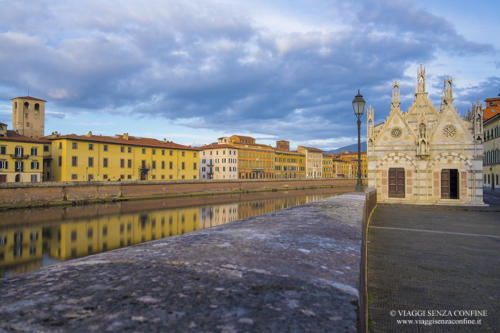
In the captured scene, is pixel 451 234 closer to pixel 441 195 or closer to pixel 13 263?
pixel 441 195

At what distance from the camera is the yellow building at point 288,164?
341 ft

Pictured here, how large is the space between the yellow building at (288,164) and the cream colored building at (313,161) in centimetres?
169

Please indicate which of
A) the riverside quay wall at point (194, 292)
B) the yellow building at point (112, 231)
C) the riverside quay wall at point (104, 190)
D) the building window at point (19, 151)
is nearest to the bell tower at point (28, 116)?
the building window at point (19, 151)

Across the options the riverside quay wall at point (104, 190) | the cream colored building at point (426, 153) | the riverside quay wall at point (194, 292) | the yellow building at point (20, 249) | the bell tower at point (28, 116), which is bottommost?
the yellow building at point (20, 249)

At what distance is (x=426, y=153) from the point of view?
22359 millimetres

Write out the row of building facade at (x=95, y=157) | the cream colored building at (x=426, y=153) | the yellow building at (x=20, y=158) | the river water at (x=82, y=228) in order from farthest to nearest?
the row of building facade at (x=95, y=157), the yellow building at (x=20, y=158), the cream colored building at (x=426, y=153), the river water at (x=82, y=228)

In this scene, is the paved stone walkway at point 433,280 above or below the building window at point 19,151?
below

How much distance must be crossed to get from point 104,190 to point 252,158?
54.0 metres

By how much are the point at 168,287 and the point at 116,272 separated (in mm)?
535

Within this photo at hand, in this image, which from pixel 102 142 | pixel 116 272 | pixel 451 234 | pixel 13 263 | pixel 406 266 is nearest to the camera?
pixel 116 272

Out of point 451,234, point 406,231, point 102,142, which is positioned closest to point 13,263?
point 406,231

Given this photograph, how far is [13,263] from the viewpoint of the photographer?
17.4m

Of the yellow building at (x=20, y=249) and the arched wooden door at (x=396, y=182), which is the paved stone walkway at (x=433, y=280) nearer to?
the arched wooden door at (x=396, y=182)

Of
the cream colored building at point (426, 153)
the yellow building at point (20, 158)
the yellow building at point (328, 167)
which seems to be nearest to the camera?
the cream colored building at point (426, 153)
